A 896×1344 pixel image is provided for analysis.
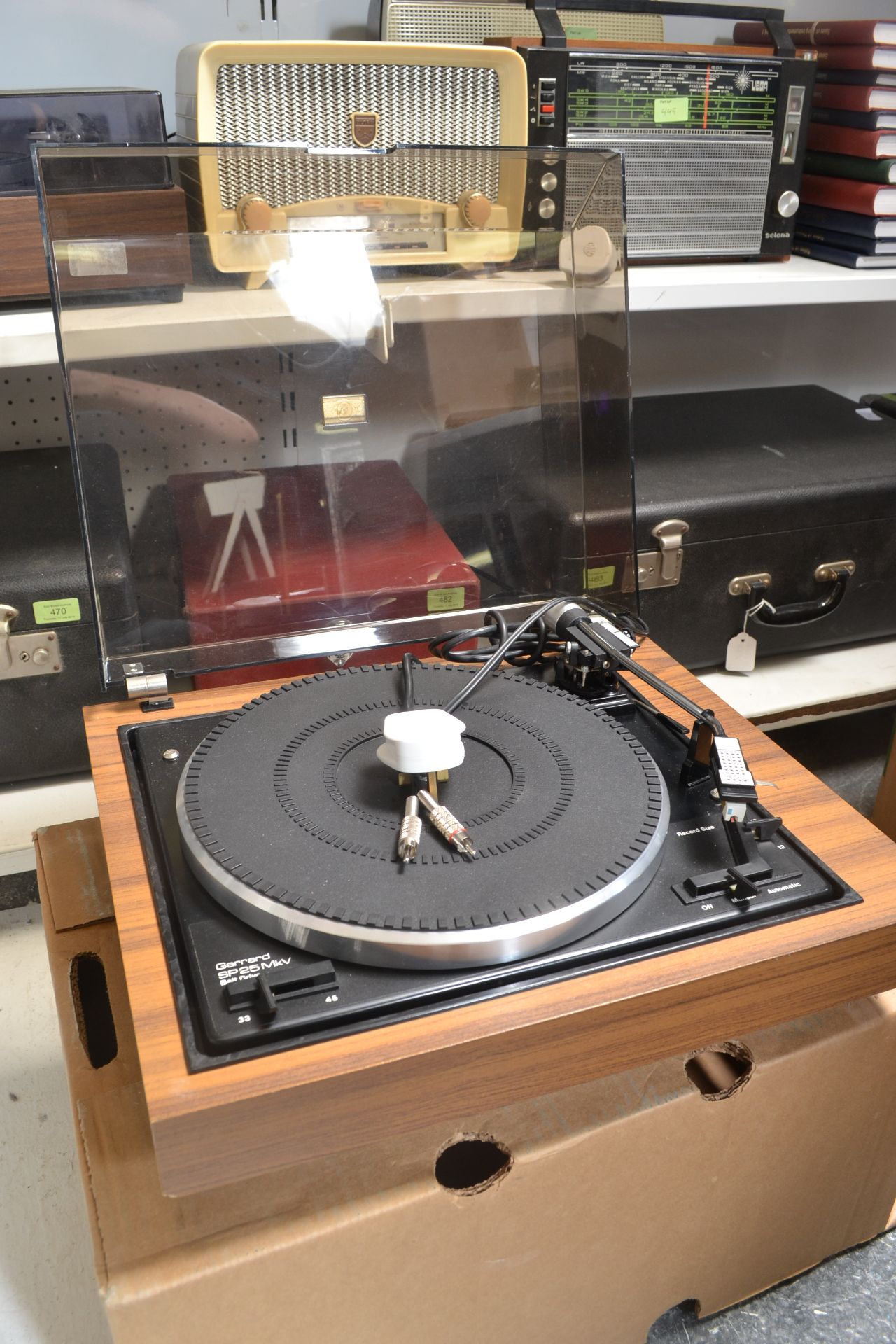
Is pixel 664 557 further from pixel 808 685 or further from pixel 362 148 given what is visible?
pixel 362 148

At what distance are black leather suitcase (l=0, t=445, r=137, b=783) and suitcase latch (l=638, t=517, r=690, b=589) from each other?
2.04 feet

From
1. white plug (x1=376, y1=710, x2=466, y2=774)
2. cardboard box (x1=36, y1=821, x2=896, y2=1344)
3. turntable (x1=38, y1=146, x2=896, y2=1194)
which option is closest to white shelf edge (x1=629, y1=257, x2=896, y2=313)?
turntable (x1=38, y1=146, x2=896, y2=1194)

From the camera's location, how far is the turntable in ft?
1.88

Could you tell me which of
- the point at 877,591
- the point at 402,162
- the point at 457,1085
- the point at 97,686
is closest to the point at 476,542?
the point at 402,162

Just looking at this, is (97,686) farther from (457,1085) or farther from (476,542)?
(457,1085)

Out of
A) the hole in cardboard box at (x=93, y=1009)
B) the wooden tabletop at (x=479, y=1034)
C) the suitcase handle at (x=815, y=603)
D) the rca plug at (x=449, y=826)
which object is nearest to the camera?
the wooden tabletop at (x=479, y=1034)

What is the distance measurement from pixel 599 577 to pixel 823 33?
931 millimetres

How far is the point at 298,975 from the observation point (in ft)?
1.90

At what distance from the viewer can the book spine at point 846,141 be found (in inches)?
53.9

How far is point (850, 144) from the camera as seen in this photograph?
1401 mm

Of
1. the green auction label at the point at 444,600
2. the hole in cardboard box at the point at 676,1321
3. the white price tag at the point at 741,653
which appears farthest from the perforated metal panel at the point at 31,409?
the hole in cardboard box at the point at 676,1321

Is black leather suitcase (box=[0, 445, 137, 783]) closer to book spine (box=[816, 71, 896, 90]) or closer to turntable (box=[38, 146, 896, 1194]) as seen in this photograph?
turntable (box=[38, 146, 896, 1194])

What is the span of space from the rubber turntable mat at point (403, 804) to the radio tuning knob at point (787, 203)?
91 centimetres

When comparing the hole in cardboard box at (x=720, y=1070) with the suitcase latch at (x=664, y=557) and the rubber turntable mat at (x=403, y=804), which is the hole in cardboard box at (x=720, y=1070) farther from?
the suitcase latch at (x=664, y=557)
